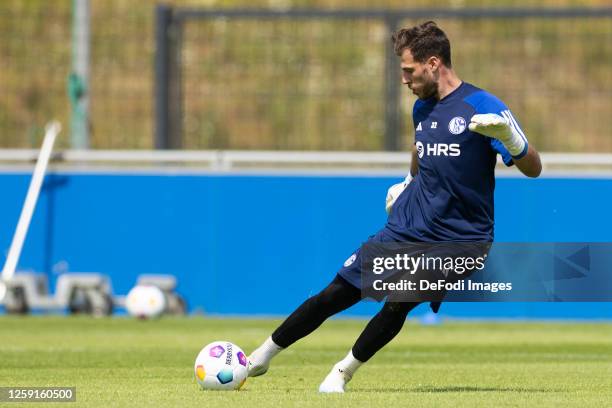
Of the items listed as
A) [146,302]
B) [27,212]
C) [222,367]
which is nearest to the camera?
[222,367]

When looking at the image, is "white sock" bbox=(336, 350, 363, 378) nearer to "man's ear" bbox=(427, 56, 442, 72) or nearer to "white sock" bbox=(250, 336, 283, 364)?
"white sock" bbox=(250, 336, 283, 364)

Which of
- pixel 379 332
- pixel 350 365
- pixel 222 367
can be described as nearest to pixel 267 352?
pixel 222 367

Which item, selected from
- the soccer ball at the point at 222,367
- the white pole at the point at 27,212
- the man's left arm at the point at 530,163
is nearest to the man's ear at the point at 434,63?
the man's left arm at the point at 530,163

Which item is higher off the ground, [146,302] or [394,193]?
[394,193]

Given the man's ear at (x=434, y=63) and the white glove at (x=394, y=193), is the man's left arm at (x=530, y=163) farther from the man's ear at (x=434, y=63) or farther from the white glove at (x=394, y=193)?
the white glove at (x=394, y=193)

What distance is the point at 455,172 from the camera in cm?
915

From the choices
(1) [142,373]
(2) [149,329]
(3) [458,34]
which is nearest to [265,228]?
(2) [149,329]

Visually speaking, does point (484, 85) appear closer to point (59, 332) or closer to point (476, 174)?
point (59, 332)

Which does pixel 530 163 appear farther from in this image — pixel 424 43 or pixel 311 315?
pixel 311 315

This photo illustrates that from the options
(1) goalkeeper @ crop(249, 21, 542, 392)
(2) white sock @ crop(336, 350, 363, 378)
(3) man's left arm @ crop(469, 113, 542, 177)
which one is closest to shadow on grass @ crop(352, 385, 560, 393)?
(2) white sock @ crop(336, 350, 363, 378)

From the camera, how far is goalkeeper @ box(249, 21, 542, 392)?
912cm

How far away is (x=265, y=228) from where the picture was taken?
1911 cm

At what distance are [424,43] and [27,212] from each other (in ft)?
36.2

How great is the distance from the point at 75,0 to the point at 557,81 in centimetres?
671
